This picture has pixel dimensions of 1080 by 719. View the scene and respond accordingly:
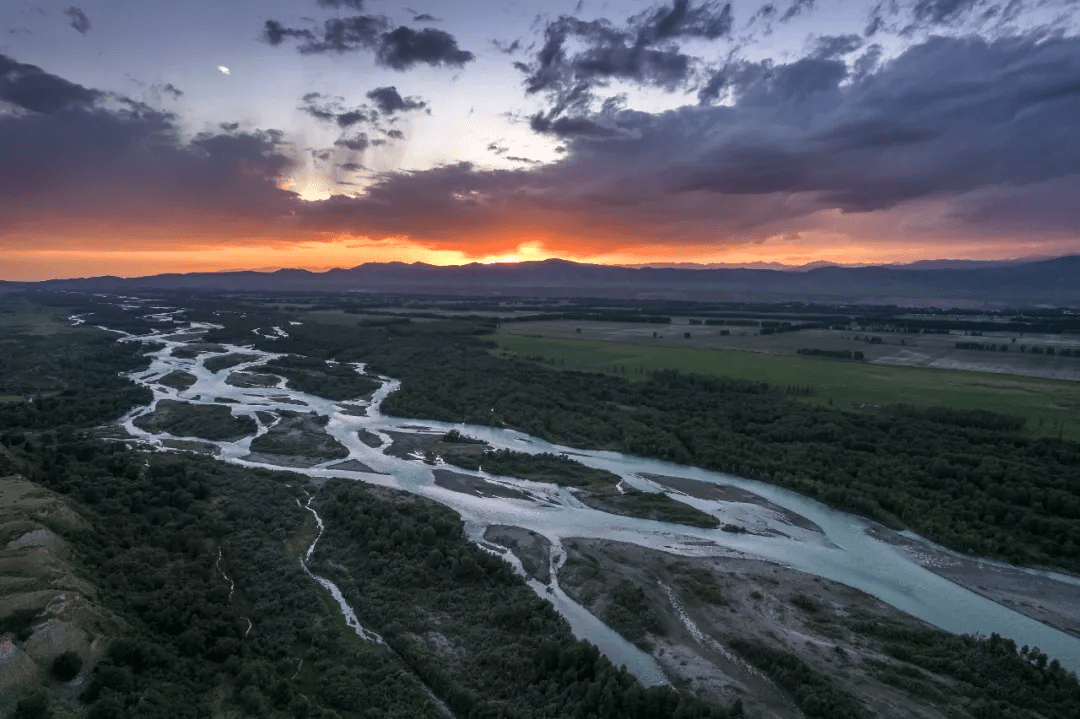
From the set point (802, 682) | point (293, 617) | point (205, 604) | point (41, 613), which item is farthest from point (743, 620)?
point (41, 613)

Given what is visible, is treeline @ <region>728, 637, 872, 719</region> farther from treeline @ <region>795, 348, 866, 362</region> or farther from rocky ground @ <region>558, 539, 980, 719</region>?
treeline @ <region>795, 348, 866, 362</region>

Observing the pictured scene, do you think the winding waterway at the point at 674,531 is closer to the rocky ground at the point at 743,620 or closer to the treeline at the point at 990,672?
the rocky ground at the point at 743,620

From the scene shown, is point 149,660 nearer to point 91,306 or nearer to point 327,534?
point 327,534

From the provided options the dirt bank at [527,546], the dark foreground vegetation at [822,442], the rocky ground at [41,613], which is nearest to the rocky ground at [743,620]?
the dirt bank at [527,546]

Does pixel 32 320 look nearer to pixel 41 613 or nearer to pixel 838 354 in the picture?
pixel 41 613

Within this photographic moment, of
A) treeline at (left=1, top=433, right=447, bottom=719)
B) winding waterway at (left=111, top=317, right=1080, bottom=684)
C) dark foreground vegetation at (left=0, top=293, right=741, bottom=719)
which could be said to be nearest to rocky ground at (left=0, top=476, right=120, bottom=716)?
dark foreground vegetation at (left=0, top=293, right=741, bottom=719)

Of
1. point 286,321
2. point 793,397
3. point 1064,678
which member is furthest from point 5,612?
point 286,321
